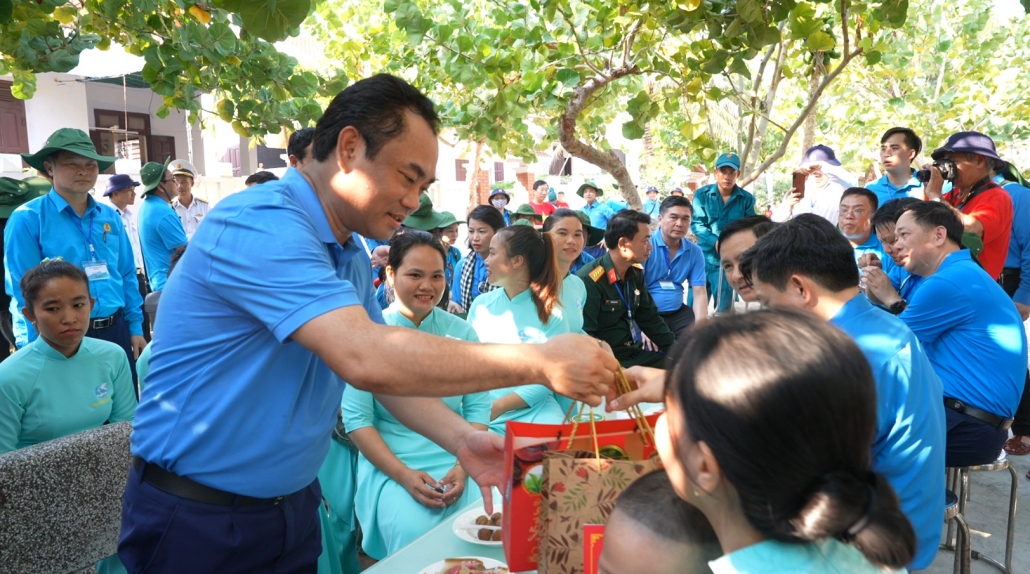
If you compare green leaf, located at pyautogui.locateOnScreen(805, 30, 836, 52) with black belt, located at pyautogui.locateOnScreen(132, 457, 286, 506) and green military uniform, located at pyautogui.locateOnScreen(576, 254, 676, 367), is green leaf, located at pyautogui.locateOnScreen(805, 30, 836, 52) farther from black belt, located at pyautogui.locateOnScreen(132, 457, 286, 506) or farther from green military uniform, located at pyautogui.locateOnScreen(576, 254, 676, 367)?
black belt, located at pyautogui.locateOnScreen(132, 457, 286, 506)

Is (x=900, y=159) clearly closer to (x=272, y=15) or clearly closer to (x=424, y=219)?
(x=424, y=219)

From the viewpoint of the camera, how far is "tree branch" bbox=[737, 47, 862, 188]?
4.72m

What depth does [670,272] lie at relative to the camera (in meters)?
6.31

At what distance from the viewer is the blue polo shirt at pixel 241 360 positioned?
151cm

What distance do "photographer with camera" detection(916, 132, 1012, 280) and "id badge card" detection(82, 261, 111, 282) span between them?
17.7 ft

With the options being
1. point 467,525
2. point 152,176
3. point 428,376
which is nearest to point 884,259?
point 467,525

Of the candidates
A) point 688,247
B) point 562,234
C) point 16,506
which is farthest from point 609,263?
point 16,506

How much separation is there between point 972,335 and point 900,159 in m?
3.24

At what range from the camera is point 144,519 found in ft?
5.71

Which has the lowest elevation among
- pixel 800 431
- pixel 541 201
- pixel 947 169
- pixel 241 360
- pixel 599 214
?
pixel 599 214

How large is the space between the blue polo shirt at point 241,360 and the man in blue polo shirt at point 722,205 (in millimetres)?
6027

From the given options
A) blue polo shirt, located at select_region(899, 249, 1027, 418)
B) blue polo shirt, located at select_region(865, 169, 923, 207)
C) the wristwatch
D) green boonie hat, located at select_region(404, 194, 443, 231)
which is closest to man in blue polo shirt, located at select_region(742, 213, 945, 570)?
blue polo shirt, located at select_region(899, 249, 1027, 418)

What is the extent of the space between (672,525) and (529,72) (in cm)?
461

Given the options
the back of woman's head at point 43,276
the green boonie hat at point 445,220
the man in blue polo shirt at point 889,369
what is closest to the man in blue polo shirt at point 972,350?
the man in blue polo shirt at point 889,369
